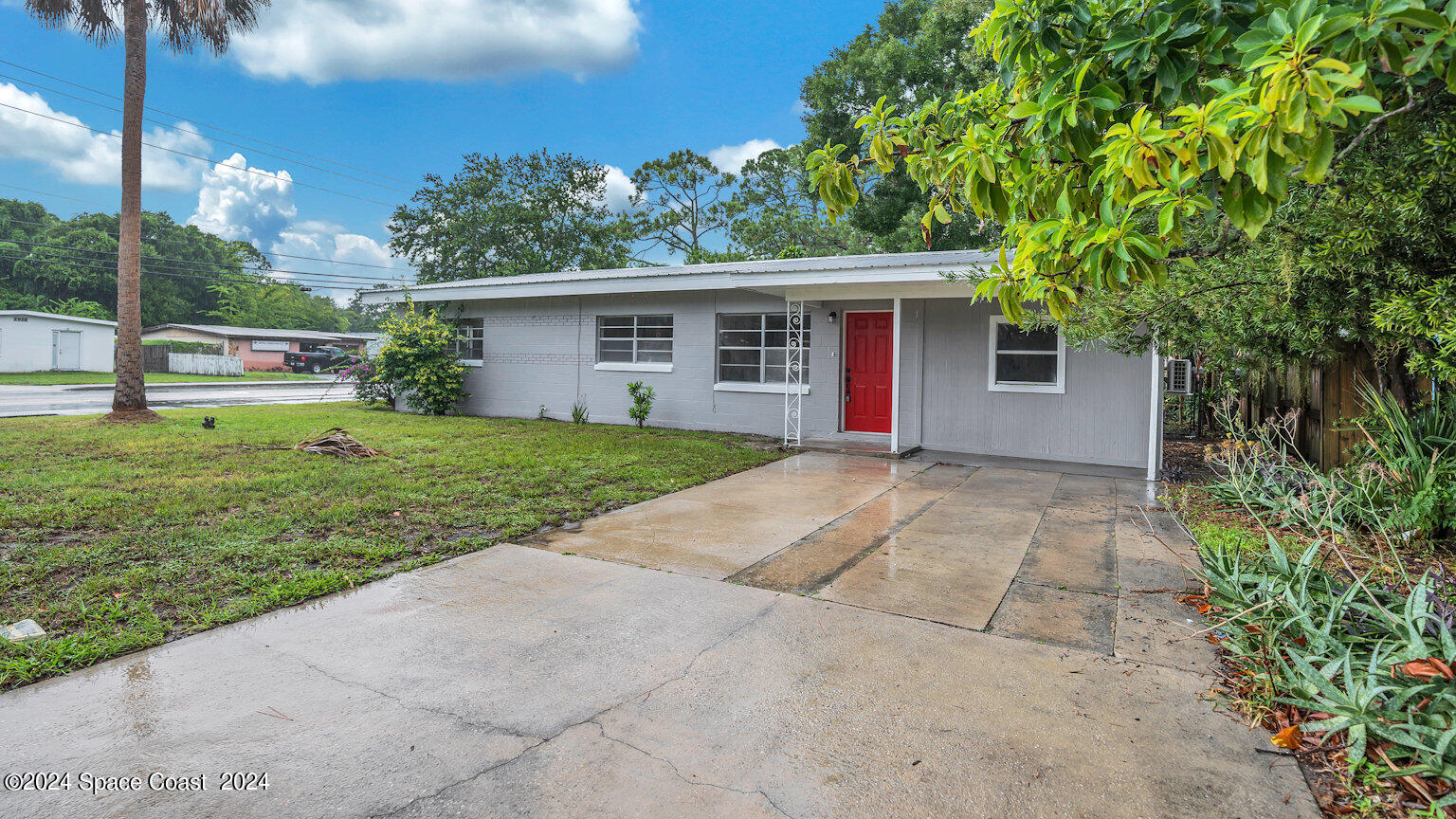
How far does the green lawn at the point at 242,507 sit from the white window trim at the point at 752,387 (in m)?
1.12

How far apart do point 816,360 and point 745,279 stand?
1911 mm

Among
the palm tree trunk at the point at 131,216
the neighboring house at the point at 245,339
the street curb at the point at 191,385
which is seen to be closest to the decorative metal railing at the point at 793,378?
the palm tree trunk at the point at 131,216

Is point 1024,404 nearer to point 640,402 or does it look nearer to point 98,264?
point 640,402

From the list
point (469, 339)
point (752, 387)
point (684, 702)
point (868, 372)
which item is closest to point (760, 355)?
point (752, 387)

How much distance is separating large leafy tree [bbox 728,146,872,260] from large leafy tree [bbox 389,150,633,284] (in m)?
7.42

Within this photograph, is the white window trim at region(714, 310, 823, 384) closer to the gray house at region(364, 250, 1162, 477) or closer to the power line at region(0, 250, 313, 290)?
the gray house at region(364, 250, 1162, 477)

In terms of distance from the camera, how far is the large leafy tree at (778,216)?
27.9m

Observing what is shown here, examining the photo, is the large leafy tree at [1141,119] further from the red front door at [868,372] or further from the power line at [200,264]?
the power line at [200,264]

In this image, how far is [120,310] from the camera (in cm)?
1232

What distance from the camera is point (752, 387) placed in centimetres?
1243

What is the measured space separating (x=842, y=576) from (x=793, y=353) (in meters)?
7.77

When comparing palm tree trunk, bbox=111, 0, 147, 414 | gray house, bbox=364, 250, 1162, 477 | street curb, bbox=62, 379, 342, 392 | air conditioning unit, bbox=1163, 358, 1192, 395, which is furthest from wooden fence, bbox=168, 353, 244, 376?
air conditioning unit, bbox=1163, 358, 1192, 395

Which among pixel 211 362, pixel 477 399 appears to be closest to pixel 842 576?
pixel 477 399

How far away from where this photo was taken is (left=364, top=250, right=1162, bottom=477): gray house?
381 inches
